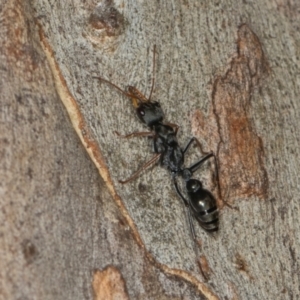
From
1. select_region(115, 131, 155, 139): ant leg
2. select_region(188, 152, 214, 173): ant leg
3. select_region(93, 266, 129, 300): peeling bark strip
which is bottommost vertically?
select_region(93, 266, 129, 300): peeling bark strip

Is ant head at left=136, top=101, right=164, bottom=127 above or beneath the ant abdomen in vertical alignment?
above

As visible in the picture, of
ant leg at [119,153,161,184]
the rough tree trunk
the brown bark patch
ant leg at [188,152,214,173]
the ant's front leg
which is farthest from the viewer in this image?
the ant's front leg

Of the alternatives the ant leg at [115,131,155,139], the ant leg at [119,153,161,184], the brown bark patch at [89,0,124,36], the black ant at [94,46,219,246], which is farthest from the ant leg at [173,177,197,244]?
the brown bark patch at [89,0,124,36]

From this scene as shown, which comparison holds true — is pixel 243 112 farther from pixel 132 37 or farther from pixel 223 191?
pixel 132 37

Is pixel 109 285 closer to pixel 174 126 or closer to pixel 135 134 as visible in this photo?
pixel 135 134

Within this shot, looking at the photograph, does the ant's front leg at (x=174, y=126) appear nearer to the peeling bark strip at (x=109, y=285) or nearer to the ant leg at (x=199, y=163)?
the ant leg at (x=199, y=163)

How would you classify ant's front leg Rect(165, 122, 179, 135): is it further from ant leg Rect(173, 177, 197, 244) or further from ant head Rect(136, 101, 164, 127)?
ant leg Rect(173, 177, 197, 244)

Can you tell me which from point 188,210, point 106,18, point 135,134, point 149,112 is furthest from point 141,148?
point 106,18

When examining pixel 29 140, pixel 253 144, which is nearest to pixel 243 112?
pixel 253 144
